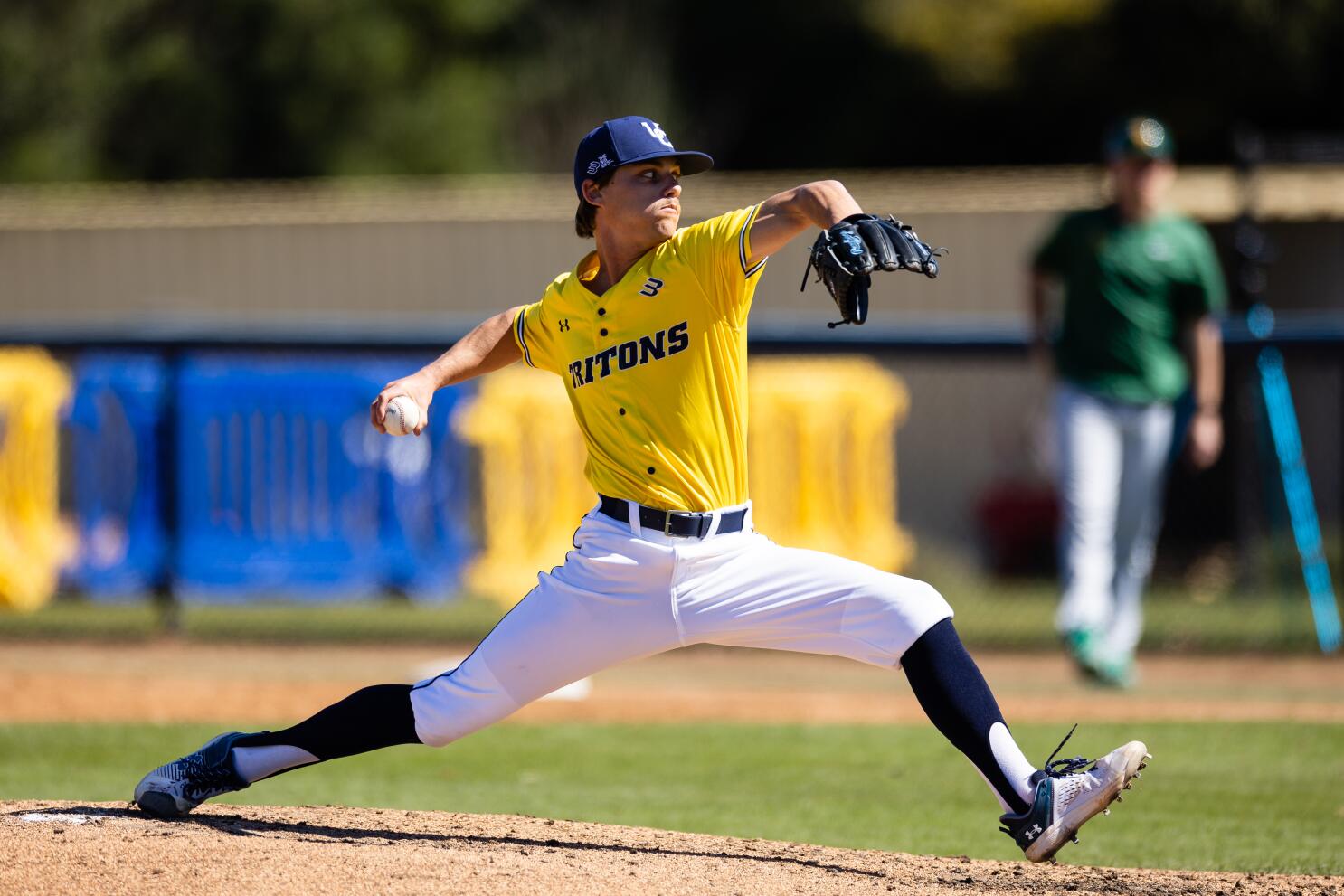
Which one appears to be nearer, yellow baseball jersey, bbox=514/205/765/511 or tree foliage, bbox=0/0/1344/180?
yellow baseball jersey, bbox=514/205/765/511

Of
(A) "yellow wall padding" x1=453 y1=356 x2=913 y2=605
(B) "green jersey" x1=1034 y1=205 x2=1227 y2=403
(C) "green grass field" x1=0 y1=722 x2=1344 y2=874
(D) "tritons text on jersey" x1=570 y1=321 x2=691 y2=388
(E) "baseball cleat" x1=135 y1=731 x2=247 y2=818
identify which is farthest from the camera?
(A) "yellow wall padding" x1=453 y1=356 x2=913 y2=605

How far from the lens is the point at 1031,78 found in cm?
2353

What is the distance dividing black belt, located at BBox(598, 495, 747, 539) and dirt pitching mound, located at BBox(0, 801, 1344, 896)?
2.91 feet

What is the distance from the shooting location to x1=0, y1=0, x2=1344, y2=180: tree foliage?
71.8ft

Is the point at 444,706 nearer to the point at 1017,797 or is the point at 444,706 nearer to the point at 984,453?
the point at 1017,797

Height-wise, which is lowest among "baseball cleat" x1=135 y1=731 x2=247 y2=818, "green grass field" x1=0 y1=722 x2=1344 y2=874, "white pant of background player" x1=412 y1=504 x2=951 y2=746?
"green grass field" x1=0 y1=722 x2=1344 y2=874

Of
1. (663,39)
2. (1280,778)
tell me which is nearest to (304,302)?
(1280,778)

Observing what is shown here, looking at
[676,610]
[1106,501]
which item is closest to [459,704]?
[676,610]

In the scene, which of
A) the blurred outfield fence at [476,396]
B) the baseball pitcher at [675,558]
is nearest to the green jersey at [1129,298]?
the blurred outfield fence at [476,396]

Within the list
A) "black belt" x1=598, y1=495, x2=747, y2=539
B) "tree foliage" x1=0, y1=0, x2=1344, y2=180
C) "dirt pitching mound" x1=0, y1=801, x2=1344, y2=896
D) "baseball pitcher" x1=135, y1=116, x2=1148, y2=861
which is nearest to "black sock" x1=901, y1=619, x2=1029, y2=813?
"baseball pitcher" x1=135, y1=116, x2=1148, y2=861

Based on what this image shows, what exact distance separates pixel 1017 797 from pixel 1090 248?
474 cm

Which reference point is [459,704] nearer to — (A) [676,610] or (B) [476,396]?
(A) [676,610]

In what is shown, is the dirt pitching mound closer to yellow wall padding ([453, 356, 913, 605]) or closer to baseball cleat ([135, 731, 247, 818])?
baseball cleat ([135, 731, 247, 818])

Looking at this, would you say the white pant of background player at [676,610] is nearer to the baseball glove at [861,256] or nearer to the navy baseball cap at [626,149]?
the baseball glove at [861,256]
